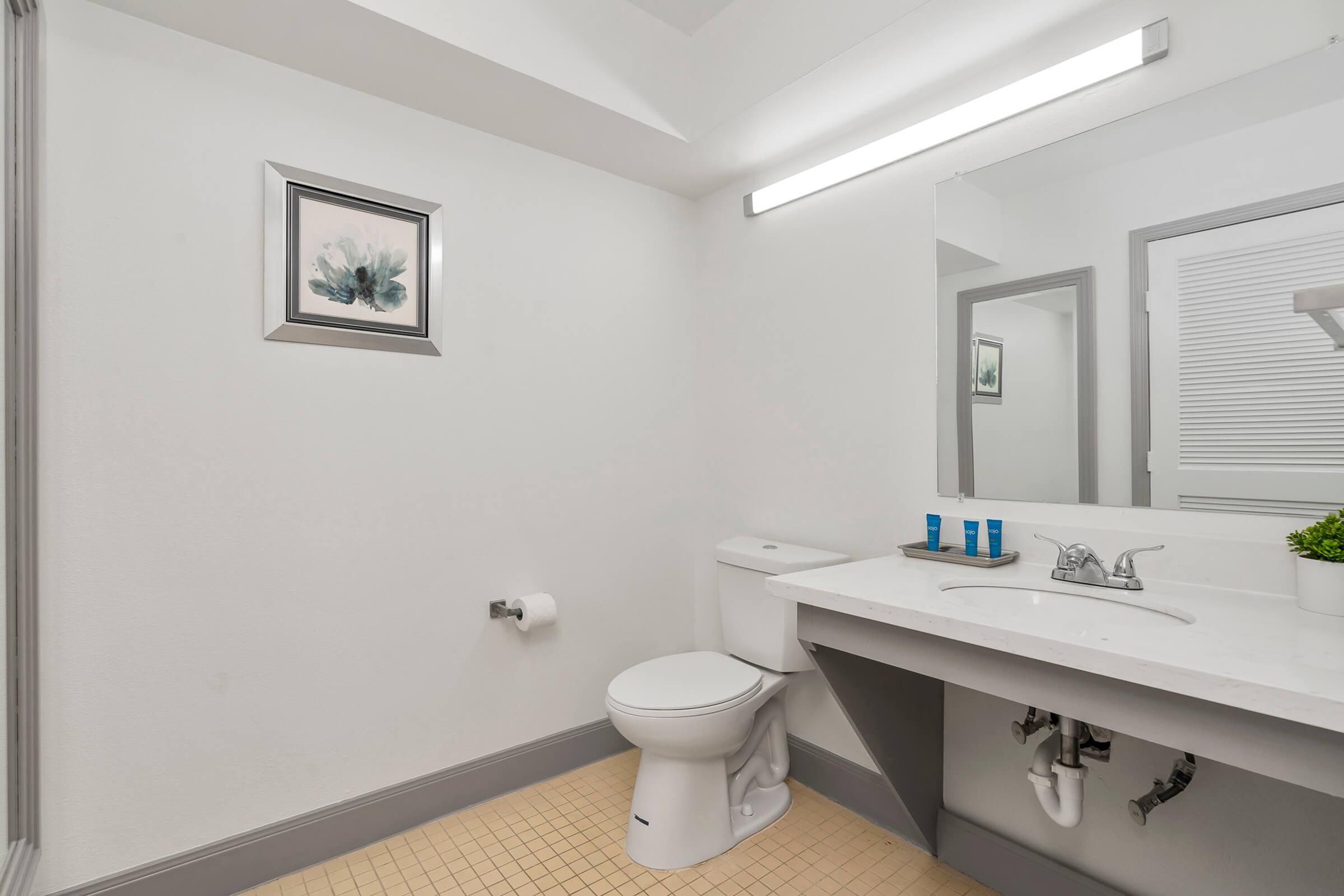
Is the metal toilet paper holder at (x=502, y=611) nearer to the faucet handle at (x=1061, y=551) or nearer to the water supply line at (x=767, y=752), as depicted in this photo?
the water supply line at (x=767, y=752)

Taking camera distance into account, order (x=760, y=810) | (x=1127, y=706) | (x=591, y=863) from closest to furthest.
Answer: (x=1127, y=706), (x=591, y=863), (x=760, y=810)

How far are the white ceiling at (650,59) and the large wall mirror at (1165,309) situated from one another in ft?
1.09

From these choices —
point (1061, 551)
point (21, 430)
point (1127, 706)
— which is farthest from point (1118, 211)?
point (21, 430)

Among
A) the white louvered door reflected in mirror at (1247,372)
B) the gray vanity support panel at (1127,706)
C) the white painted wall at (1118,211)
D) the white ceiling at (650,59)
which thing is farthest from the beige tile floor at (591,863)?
the white ceiling at (650,59)

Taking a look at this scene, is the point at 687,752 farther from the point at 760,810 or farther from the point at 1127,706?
the point at 1127,706

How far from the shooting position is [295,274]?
5.55 ft

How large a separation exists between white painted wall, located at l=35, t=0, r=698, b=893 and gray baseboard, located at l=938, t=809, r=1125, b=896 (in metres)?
1.16

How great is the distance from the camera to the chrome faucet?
52.5 inches

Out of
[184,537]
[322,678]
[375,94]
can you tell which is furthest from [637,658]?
[375,94]

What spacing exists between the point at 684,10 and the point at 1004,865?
2.59 m

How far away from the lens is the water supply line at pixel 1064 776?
50.9 inches

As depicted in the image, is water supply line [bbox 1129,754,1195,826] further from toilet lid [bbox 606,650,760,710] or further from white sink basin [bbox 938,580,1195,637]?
toilet lid [bbox 606,650,760,710]

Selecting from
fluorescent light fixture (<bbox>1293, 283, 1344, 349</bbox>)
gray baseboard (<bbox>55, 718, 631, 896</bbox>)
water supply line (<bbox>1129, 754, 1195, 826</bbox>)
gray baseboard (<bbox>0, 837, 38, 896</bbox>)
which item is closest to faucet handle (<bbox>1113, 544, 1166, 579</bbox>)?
water supply line (<bbox>1129, 754, 1195, 826</bbox>)

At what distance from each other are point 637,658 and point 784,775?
0.66 metres
